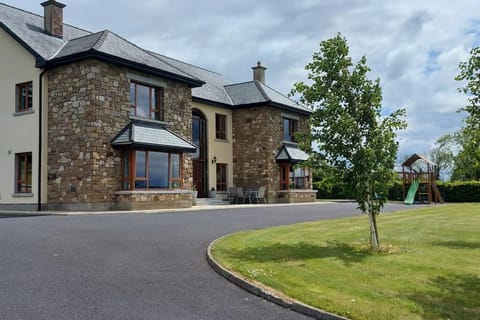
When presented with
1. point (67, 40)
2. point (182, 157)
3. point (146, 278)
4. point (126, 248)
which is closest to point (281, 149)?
point (182, 157)

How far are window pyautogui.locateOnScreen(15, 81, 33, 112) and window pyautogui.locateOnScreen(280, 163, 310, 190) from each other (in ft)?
48.6

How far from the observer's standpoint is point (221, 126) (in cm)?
2914

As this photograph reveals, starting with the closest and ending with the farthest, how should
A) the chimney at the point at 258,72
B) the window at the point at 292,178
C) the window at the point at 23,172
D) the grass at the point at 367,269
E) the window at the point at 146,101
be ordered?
→ the grass at the point at 367,269 < the window at the point at 23,172 < the window at the point at 146,101 < the window at the point at 292,178 < the chimney at the point at 258,72

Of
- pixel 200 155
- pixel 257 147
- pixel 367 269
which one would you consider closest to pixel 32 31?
pixel 200 155

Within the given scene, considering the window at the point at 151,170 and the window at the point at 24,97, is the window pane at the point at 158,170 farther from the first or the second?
the window at the point at 24,97

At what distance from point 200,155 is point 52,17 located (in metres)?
10.7

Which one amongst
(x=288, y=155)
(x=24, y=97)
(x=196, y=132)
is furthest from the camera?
(x=288, y=155)

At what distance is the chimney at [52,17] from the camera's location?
73.0ft

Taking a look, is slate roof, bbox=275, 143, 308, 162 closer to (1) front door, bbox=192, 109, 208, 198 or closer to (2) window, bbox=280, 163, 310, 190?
(2) window, bbox=280, 163, 310, 190

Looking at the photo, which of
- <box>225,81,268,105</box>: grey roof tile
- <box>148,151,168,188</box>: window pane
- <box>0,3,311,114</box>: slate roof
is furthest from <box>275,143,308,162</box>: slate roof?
<box>148,151,168,188</box>: window pane

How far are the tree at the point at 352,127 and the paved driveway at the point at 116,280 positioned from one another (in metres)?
3.10

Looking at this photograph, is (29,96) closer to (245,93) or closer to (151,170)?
(151,170)

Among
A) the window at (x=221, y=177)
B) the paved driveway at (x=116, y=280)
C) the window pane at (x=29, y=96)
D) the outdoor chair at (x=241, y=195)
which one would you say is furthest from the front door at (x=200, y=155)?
the paved driveway at (x=116, y=280)

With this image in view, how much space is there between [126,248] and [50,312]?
3800 millimetres
